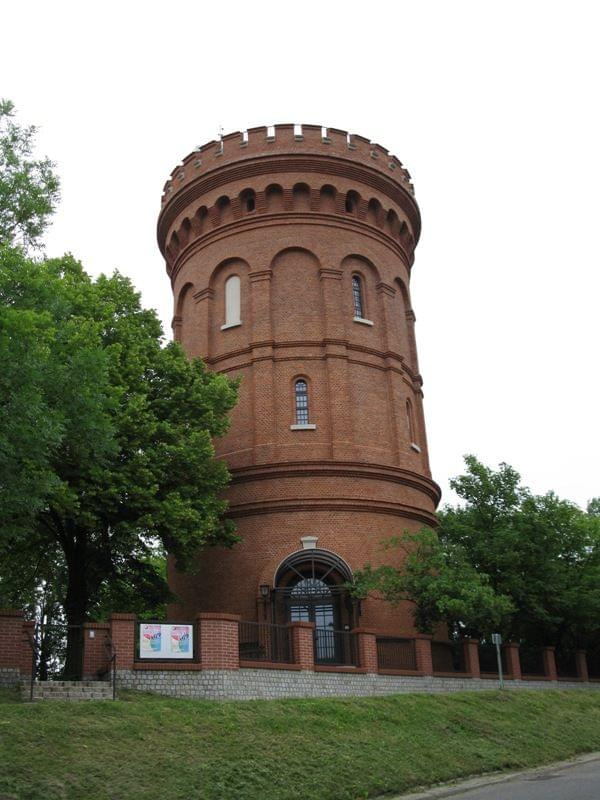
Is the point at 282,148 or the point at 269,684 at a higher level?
the point at 282,148

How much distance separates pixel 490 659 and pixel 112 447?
47.7ft

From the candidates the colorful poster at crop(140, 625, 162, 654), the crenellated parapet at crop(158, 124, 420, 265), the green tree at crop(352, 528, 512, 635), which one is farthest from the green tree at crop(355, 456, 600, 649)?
the crenellated parapet at crop(158, 124, 420, 265)

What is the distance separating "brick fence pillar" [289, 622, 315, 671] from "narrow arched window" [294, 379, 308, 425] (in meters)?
8.81

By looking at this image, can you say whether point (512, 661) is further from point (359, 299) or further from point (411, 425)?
point (359, 299)

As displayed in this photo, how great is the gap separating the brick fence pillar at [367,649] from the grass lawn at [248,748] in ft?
6.01

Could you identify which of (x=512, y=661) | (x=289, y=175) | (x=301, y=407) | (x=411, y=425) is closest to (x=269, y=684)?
(x=512, y=661)

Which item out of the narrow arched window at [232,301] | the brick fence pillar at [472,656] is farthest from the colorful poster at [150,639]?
the narrow arched window at [232,301]

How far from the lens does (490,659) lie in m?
26.0

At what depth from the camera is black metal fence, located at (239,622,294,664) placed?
20.2 metres

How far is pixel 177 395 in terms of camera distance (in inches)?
924

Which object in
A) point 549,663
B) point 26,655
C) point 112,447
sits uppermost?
point 112,447

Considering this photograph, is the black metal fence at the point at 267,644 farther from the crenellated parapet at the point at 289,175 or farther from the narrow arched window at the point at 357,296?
the crenellated parapet at the point at 289,175

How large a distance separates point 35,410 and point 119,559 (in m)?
10.8

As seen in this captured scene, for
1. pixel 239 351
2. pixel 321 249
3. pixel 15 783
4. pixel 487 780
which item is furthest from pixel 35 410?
pixel 321 249
